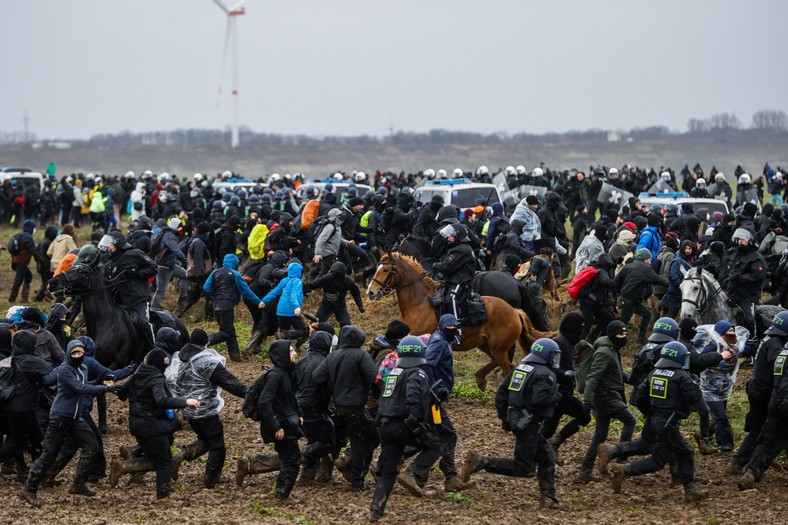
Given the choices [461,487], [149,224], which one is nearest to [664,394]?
[461,487]

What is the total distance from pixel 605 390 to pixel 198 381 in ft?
14.1

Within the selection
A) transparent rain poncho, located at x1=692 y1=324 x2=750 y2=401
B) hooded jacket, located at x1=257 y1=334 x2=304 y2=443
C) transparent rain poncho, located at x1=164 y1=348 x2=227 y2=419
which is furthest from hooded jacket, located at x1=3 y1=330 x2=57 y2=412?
transparent rain poncho, located at x1=692 y1=324 x2=750 y2=401

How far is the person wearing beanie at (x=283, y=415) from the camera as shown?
1137 centimetres

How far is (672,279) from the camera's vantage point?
18.0 metres

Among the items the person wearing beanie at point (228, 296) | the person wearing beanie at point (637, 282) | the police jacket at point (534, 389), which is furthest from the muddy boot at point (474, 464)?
the person wearing beanie at point (228, 296)

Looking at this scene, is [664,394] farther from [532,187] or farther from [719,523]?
[532,187]

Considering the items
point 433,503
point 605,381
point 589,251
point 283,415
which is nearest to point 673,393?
point 605,381

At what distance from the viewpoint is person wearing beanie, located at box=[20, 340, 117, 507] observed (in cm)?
1140

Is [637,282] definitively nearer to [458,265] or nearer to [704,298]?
[704,298]

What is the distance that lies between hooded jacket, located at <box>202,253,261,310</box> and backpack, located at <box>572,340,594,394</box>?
7022 mm

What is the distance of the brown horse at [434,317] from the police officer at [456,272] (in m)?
0.31

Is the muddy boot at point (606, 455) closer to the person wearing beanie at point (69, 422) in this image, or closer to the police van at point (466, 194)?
the person wearing beanie at point (69, 422)

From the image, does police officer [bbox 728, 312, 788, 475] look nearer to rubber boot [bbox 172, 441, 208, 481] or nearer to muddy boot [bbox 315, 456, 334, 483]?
muddy boot [bbox 315, 456, 334, 483]

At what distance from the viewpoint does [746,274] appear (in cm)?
1630
